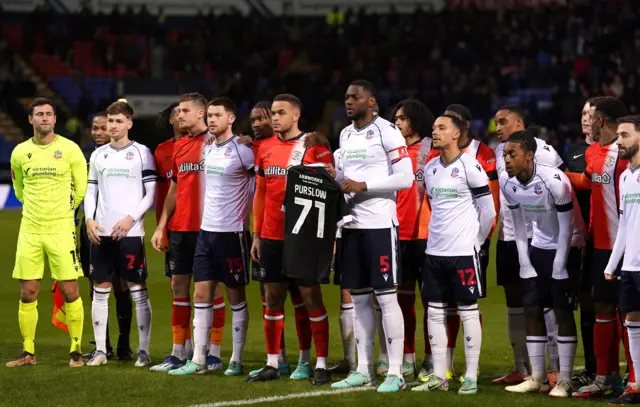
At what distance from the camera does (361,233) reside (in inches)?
340

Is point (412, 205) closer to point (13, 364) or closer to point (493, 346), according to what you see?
point (493, 346)

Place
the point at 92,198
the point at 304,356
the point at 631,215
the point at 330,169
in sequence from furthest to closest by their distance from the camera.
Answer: the point at 92,198
the point at 304,356
the point at 330,169
the point at 631,215

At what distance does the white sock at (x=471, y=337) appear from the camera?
8.36m

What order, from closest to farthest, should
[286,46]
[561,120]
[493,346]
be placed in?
[493,346] → [561,120] → [286,46]

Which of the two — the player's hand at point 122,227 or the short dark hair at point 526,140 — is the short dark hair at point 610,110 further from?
the player's hand at point 122,227

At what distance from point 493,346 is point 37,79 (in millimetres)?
24103

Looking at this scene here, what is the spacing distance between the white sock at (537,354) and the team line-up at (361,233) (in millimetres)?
15

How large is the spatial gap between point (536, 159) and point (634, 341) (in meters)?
1.69

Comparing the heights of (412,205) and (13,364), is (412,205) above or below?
above

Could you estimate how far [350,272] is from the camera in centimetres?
862


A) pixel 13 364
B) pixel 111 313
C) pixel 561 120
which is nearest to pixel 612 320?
pixel 13 364

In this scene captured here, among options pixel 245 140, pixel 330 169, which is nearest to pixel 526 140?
pixel 330 169

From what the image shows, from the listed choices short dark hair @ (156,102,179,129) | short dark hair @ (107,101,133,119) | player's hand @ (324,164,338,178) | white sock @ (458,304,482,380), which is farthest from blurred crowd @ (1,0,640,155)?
white sock @ (458,304,482,380)

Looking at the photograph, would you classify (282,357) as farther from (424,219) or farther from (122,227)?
(122,227)
